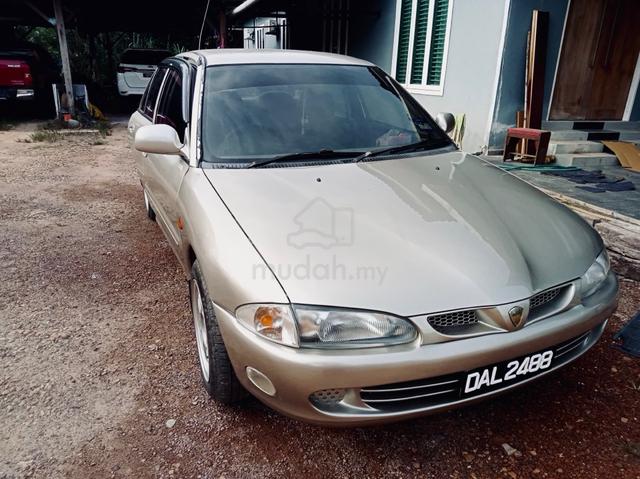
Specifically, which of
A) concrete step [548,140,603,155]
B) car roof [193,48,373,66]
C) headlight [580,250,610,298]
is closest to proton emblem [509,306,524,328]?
headlight [580,250,610,298]

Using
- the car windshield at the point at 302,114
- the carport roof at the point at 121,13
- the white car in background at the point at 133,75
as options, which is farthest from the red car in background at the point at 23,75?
the car windshield at the point at 302,114

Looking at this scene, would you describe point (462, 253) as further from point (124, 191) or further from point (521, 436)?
point (124, 191)

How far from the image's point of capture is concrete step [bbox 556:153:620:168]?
18.7 feet

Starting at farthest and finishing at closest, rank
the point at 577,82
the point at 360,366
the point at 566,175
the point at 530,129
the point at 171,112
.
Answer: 1. the point at 577,82
2. the point at 530,129
3. the point at 566,175
4. the point at 171,112
5. the point at 360,366

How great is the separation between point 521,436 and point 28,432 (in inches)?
85.8

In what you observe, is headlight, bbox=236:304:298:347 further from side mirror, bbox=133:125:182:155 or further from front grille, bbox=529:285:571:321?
side mirror, bbox=133:125:182:155

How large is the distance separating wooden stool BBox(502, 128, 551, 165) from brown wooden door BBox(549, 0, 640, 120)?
36.7 inches

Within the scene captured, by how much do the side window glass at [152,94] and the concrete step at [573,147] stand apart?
4733 mm

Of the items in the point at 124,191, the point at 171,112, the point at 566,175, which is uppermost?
the point at 171,112

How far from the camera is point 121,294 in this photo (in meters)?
3.29

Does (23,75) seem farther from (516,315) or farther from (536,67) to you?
(516,315)

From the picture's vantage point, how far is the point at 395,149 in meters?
2.72

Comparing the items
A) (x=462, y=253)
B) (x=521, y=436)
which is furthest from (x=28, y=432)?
(x=521, y=436)

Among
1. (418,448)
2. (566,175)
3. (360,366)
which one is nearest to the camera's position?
(360,366)
